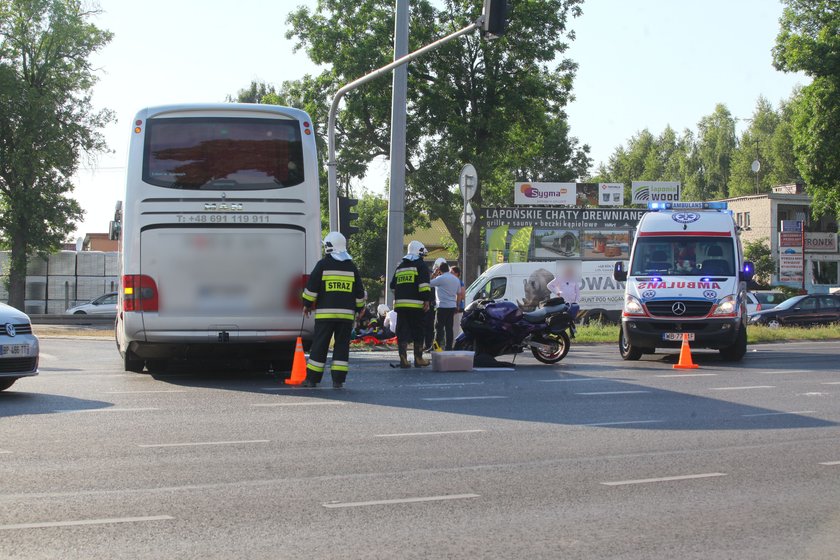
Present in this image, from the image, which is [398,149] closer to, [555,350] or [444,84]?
[555,350]

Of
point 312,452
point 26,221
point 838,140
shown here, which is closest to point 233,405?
point 312,452

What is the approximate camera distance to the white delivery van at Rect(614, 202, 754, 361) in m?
18.4

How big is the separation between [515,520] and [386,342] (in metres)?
15.5

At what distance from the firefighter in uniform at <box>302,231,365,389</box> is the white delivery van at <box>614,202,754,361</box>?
6.64 m

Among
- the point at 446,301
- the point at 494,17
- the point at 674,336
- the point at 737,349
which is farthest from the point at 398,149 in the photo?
the point at 737,349

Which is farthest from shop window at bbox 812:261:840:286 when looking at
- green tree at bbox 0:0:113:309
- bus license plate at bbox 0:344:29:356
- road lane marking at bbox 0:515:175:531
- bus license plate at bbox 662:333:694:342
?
road lane marking at bbox 0:515:175:531

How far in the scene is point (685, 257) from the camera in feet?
63.4

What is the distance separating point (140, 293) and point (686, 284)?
9.30 metres

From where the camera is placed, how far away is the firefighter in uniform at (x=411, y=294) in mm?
16125

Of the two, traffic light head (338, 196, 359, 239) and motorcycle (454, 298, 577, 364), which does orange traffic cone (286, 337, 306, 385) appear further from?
traffic light head (338, 196, 359, 239)

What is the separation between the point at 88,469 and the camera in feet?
25.8

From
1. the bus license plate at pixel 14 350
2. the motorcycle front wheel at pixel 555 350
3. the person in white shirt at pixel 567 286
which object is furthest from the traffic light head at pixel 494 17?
the bus license plate at pixel 14 350

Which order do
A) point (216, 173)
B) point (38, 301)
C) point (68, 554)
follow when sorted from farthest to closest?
point (38, 301), point (216, 173), point (68, 554)

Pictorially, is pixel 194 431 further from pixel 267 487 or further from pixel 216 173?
pixel 216 173
